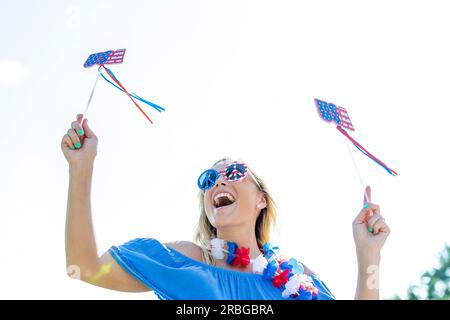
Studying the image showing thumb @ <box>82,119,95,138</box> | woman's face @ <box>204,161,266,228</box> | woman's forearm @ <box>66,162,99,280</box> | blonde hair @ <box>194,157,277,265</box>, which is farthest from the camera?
blonde hair @ <box>194,157,277,265</box>

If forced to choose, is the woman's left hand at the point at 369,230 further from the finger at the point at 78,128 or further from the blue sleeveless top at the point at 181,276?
the finger at the point at 78,128

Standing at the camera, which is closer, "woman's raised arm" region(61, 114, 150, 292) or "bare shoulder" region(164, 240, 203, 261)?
"woman's raised arm" region(61, 114, 150, 292)

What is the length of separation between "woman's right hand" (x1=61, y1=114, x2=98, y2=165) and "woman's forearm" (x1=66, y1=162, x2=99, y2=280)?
29 mm

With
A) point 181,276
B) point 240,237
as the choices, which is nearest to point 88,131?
point 181,276

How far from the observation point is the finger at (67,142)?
9.93 feet

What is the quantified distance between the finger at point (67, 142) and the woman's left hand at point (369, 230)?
60.9 inches

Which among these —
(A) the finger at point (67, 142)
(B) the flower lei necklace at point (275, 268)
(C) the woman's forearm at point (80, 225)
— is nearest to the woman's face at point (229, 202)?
(B) the flower lei necklace at point (275, 268)

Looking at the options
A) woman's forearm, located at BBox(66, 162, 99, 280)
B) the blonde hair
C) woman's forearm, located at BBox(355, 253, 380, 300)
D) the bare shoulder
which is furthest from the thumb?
woman's forearm, located at BBox(355, 253, 380, 300)

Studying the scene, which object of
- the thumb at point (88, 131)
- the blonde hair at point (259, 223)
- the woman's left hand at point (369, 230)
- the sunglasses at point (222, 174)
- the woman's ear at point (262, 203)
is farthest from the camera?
the woman's ear at point (262, 203)

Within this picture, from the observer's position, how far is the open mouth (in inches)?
151

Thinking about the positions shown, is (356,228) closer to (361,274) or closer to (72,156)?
(361,274)

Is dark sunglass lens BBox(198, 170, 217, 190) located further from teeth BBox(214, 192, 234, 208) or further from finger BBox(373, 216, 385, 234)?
finger BBox(373, 216, 385, 234)

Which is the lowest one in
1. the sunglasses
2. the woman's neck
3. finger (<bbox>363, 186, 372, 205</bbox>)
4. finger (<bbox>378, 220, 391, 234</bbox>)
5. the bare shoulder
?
the bare shoulder
